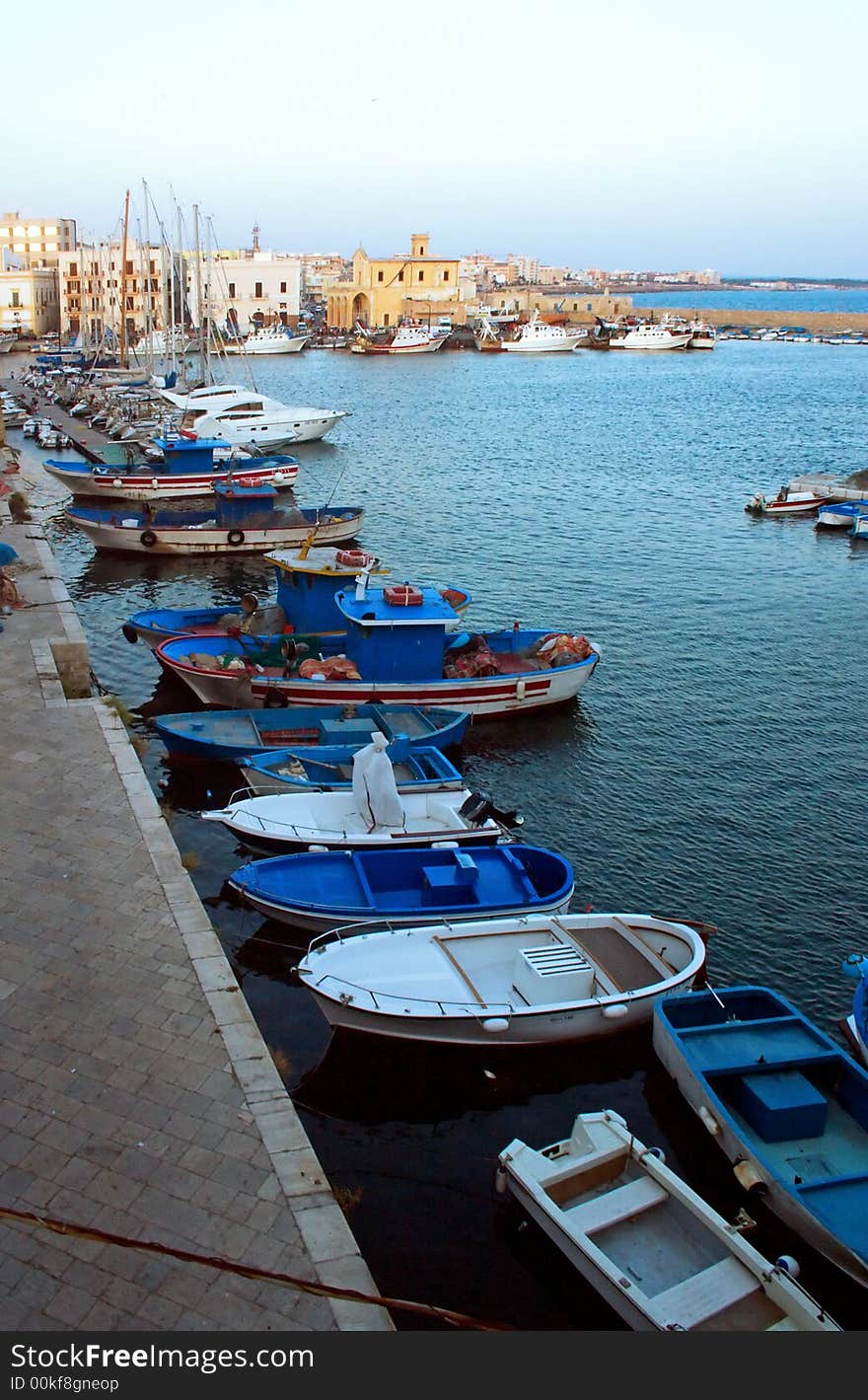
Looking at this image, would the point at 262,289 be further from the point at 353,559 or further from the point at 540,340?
the point at 353,559

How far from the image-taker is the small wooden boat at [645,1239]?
7.53 metres

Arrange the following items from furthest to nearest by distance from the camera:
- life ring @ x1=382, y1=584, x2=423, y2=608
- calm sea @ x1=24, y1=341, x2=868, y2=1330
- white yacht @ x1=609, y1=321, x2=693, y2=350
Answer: white yacht @ x1=609, y1=321, x2=693, y2=350 < life ring @ x1=382, y1=584, x2=423, y2=608 < calm sea @ x1=24, y1=341, x2=868, y2=1330

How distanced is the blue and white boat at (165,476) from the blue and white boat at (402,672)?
18522 mm

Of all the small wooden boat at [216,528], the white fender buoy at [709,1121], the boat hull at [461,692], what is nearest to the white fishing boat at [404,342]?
the small wooden boat at [216,528]

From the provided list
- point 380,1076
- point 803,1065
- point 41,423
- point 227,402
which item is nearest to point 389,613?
point 380,1076

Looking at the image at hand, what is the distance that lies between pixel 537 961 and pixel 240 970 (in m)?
3.50

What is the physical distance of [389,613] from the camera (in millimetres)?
18812

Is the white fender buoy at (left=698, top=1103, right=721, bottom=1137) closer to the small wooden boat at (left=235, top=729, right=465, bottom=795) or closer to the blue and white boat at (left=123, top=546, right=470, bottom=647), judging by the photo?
the small wooden boat at (left=235, top=729, right=465, bottom=795)

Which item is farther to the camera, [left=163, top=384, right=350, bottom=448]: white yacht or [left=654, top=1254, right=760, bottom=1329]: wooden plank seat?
[left=163, top=384, right=350, bottom=448]: white yacht

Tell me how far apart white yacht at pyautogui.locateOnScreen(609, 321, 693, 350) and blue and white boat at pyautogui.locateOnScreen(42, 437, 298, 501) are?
334ft

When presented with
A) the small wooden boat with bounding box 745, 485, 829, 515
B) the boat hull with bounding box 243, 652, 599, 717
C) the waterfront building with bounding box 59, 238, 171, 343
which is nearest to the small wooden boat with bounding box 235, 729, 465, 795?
the boat hull with bounding box 243, 652, 599, 717

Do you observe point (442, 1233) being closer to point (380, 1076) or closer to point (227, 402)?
point (380, 1076)

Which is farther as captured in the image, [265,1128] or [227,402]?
[227,402]

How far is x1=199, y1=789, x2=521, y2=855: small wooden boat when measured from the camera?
44.8 feet
